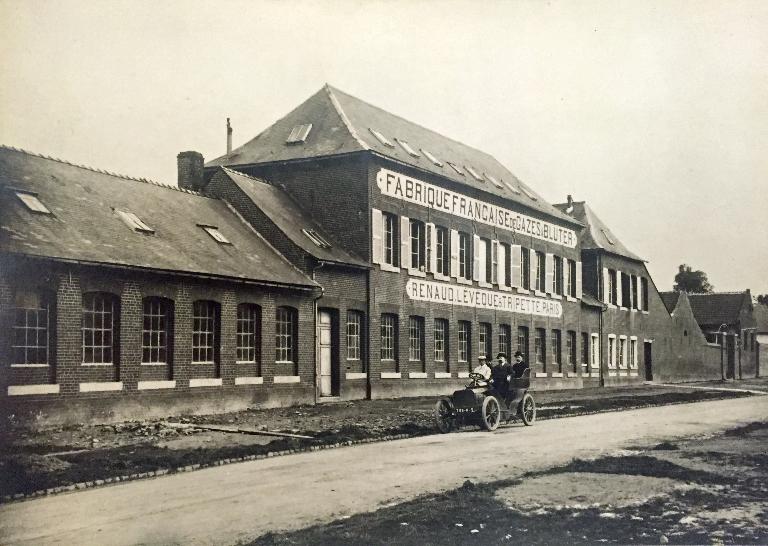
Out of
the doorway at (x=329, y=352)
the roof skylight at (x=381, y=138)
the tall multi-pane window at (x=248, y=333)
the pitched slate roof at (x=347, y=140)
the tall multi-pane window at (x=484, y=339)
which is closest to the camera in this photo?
the tall multi-pane window at (x=248, y=333)

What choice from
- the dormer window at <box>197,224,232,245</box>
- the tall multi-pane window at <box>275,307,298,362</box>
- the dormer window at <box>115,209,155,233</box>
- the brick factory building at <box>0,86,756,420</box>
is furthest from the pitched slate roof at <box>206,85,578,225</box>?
the dormer window at <box>115,209,155,233</box>

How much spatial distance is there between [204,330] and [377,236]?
8541 mm

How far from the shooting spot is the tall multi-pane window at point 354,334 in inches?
1055

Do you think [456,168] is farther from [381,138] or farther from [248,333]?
[248,333]

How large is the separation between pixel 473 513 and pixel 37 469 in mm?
5895

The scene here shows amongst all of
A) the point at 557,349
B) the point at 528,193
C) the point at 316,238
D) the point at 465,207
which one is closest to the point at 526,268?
the point at 528,193

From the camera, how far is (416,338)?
99.6ft

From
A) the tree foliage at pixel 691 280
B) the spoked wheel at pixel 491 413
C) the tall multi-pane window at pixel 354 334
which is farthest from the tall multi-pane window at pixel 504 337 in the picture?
the tree foliage at pixel 691 280

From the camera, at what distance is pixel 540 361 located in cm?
3897

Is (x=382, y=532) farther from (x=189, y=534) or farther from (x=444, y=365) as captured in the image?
(x=444, y=365)

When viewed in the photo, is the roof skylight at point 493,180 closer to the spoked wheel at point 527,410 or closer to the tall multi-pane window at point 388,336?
the tall multi-pane window at point 388,336

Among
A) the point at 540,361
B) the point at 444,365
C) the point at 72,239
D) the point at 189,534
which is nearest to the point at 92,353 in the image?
the point at 72,239

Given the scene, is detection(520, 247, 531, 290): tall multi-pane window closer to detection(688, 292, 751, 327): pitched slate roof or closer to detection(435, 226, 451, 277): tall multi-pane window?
detection(435, 226, 451, 277): tall multi-pane window

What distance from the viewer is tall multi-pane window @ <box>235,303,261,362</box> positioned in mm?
22156
